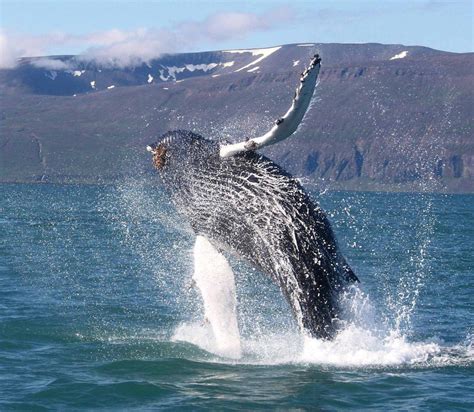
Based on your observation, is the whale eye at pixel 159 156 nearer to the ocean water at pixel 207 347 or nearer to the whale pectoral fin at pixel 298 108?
the ocean water at pixel 207 347

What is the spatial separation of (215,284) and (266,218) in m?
1.83

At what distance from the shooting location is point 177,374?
50.1ft

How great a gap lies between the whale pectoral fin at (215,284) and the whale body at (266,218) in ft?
1.54

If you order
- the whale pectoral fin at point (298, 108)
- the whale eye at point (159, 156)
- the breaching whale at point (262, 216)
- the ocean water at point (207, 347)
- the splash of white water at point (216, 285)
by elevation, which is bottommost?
the ocean water at point (207, 347)

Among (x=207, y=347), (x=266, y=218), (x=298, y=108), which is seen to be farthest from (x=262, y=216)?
(x=207, y=347)

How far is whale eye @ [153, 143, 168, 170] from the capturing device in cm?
1516

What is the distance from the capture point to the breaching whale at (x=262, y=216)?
47.4 feet

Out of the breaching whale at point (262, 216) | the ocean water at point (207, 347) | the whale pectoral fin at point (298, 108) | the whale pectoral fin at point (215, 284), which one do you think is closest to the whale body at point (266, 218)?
the breaching whale at point (262, 216)

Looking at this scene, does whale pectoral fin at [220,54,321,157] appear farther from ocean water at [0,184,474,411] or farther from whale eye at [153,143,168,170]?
ocean water at [0,184,474,411]

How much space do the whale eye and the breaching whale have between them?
15 millimetres

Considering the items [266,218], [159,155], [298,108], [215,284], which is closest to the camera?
[298,108]

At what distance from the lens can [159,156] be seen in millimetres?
15164

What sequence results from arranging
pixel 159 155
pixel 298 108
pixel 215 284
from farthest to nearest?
pixel 215 284
pixel 159 155
pixel 298 108

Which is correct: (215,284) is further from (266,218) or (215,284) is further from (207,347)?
(266,218)
